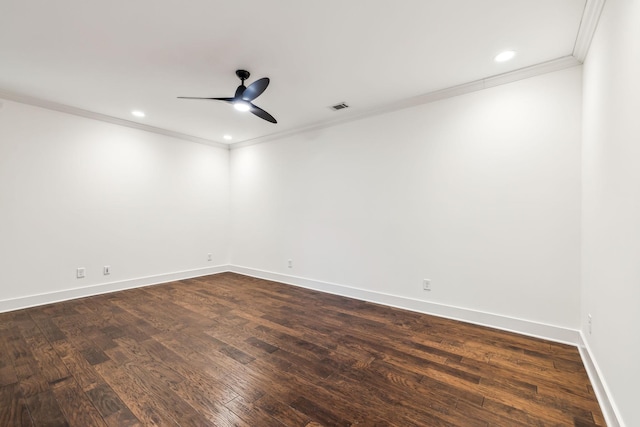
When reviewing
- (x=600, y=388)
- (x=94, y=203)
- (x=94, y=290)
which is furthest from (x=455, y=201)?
(x=94, y=290)

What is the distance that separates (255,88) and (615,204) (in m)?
2.77

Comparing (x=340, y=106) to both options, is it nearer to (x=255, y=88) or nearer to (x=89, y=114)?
(x=255, y=88)

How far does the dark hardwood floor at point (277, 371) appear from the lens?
160 centimetres

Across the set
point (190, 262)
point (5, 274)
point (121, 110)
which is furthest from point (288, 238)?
point (5, 274)

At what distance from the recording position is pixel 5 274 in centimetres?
325

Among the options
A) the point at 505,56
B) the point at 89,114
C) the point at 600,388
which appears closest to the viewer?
the point at 600,388

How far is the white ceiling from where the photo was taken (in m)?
1.93

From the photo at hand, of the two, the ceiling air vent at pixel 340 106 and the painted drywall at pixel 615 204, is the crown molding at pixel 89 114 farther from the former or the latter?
the painted drywall at pixel 615 204

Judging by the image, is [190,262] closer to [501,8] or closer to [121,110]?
[121,110]

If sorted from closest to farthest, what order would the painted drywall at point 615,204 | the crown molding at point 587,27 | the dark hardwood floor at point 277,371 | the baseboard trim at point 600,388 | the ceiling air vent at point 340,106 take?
the painted drywall at point 615,204 → the baseboard trim at point 600,388 → the dark hardwood floor at point 277,371 → the crown molding at point 587,27 → the ceiling air vent at point 340,106

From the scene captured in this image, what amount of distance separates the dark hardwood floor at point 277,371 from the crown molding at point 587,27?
8.46 ft

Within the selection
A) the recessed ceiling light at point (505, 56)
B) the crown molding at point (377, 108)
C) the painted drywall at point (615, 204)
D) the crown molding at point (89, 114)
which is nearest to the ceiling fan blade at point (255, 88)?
the crown molding at point (377, 108)

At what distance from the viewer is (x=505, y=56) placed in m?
2.48

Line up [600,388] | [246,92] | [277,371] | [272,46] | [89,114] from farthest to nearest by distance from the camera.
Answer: [89,114] → [246,92] → [272,46] → [277,371] → [600,388]
